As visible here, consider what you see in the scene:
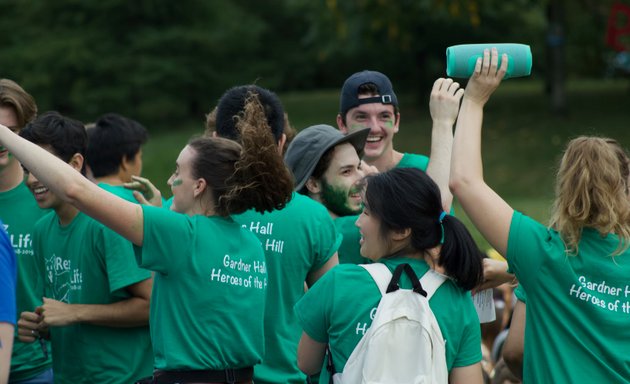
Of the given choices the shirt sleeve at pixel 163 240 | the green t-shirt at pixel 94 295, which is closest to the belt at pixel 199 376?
the shirt sleeve at pixel 163 240

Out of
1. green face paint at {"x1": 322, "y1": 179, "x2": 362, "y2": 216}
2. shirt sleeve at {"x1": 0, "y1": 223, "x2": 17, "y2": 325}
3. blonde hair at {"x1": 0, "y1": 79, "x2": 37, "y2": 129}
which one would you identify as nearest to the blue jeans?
blonde hair at {"x1": 0, "y1": 79, "x2": 37, "y2": 129}

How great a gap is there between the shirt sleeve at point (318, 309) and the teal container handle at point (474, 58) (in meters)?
0.88

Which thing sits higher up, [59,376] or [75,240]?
[75,240]


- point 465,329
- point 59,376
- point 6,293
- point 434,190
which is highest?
point 434,190

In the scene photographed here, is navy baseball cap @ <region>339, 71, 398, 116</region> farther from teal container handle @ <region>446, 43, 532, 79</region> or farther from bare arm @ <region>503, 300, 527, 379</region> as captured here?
teal container handle @ <region>446, 43, 532, 79</region>

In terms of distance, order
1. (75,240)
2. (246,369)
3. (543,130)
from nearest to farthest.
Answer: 1. (246,369)
2. (75,240)
3. (543,130)

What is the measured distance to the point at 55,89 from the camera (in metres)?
37.5

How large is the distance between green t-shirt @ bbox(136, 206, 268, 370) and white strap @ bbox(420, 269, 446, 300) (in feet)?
2.48

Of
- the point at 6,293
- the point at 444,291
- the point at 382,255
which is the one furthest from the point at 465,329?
the point at 6,293

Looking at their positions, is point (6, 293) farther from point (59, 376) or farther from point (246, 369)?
point (59, 376)

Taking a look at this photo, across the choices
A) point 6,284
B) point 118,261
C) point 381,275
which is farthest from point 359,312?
point 118,261

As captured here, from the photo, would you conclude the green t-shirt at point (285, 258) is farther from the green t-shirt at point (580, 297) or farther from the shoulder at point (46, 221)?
the green t-shirt at point (580, 297)

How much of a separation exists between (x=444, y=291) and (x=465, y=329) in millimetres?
168

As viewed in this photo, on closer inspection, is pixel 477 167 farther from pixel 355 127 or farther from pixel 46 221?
pixel 46 221
